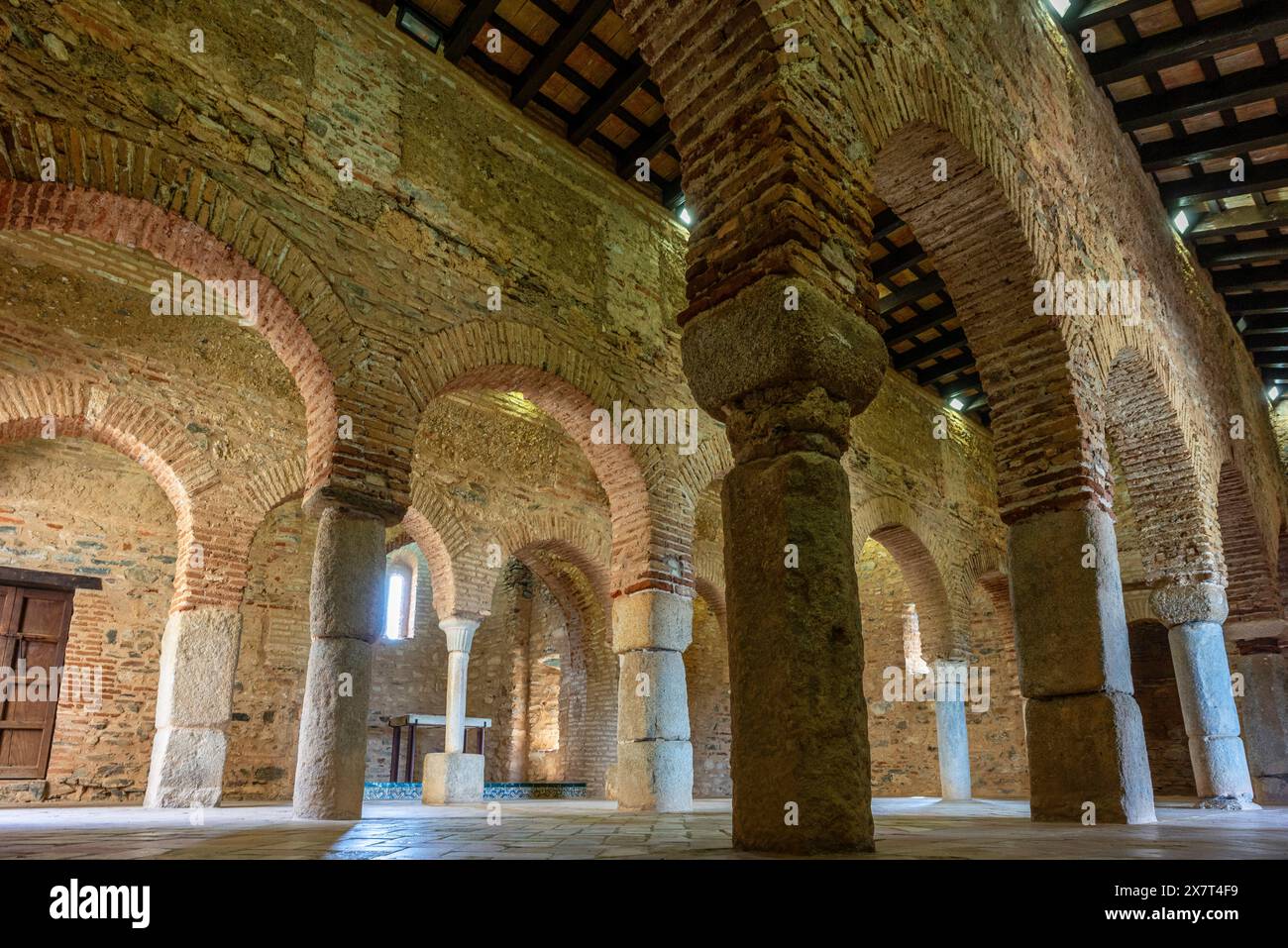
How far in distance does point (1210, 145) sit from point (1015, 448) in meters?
5.97

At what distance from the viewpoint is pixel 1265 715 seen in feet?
36.5

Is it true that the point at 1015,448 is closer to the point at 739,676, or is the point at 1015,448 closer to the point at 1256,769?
the point at 739,676

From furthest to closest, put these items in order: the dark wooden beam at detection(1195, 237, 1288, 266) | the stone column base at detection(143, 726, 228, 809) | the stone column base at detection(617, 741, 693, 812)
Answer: the dark wooden beam at detection(1195, 237, 1288, 266) → the stone column base at detection(143, 726, 228, 809) → the stone column base at detection(617, 741, 693, 812)

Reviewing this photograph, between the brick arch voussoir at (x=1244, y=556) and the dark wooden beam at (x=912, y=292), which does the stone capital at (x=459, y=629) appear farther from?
the brick arch voussoir at (x=1244, y=556)

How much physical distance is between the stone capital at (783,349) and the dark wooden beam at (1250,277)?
36.3 ft

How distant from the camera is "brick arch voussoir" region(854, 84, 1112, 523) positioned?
5918 mm

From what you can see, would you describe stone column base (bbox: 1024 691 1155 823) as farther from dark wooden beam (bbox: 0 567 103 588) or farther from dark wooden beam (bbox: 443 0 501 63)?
dark wooden beam (bbox: 0 567 103 588)

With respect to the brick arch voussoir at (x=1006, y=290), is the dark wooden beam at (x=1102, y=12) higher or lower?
higher

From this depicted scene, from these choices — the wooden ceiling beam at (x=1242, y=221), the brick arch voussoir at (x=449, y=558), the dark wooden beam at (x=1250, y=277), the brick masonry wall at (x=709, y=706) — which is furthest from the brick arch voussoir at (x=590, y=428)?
the dark wooden beam at (x=1250, y=277)

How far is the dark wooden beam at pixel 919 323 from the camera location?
12443mm

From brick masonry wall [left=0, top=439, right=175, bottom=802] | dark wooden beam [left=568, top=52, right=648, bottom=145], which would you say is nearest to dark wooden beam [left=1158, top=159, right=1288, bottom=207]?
dark wooden beam [left=568, top=52, right=648, bottom=145]

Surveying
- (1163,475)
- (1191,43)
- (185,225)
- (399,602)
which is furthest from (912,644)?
(185,225)

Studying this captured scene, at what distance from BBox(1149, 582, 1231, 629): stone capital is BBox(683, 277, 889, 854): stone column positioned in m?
6.70
